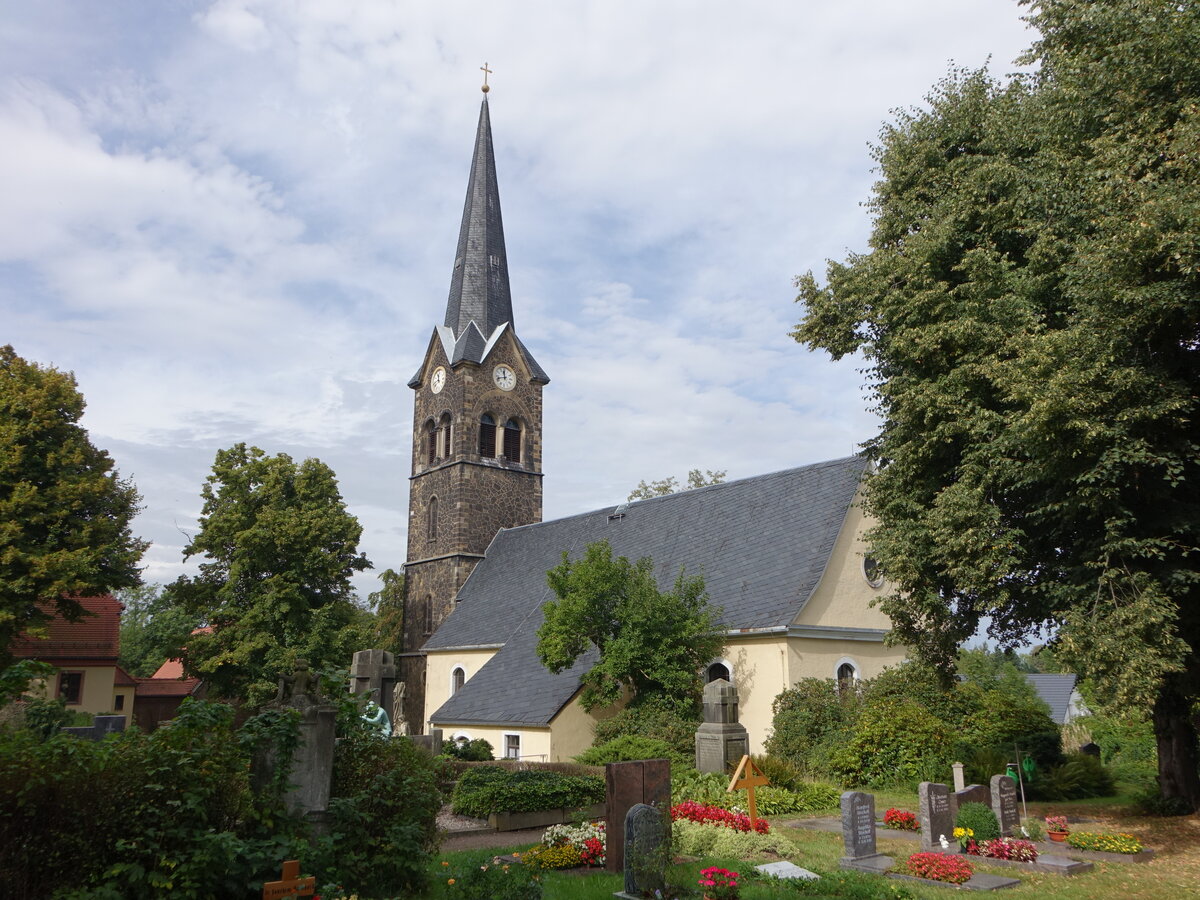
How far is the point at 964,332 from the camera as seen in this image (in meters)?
12.5

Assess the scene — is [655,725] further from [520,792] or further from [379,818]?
[379,818]

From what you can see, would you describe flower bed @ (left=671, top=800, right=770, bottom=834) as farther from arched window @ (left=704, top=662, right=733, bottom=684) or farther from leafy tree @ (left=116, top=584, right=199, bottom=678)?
leafy tree @ (left=116, top=584, right=199, bottom=678)

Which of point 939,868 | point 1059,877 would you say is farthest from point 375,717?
point 1059,877

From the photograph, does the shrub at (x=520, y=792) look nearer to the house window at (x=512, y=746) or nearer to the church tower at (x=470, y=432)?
the house window at (x=512, y=746)

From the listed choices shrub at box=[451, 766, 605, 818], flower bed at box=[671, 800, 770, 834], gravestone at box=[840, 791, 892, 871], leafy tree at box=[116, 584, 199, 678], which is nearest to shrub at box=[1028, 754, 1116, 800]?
flower bed at box=[671, 800, 770, 834]

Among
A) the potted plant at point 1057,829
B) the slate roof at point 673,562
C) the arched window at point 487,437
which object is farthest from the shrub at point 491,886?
the arched window at point 487,437

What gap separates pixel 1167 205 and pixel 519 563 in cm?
2518

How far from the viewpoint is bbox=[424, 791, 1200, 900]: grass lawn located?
350 inches

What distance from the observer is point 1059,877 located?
10047 millimetres

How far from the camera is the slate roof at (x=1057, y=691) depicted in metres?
39.5

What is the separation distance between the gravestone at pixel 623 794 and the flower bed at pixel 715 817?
1.68 meters

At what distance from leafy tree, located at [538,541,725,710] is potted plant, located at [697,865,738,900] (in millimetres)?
11189

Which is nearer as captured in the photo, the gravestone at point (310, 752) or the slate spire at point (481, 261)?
the gravestone at point (310, 752)

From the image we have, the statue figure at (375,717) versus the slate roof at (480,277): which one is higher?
the slate roof at (480,277)
